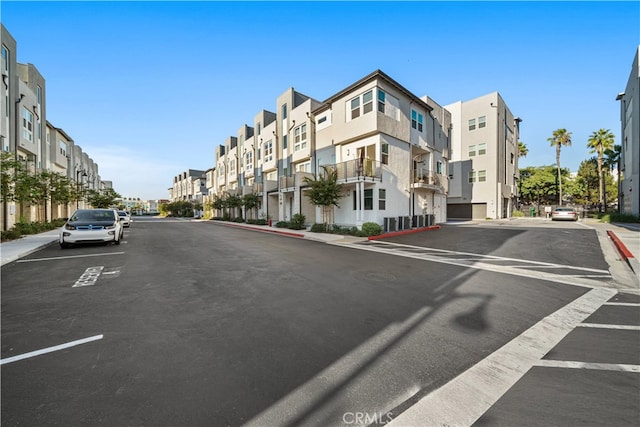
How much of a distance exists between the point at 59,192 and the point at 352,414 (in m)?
31.2

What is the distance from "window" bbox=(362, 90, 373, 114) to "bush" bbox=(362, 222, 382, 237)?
318 inches

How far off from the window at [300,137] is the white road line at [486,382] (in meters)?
22.5

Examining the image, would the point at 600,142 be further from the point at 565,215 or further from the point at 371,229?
the point at 371,229

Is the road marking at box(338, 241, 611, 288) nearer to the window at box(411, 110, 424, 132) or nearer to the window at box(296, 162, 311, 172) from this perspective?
the window at box(296, 162, 311, 172)

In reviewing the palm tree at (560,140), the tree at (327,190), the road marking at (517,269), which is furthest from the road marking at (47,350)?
the palm tree at (560,140)

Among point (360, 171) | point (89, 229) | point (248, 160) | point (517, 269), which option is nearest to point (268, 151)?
point (248, 160)

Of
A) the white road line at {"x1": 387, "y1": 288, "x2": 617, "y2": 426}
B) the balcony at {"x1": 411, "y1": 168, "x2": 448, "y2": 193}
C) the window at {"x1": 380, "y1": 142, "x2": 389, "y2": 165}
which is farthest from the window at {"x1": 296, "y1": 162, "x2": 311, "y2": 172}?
the white road line at {"x1": 387, "y1": 288, "x2": 617, "y2": 426}

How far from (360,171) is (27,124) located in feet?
92.7

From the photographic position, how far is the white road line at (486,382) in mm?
2274

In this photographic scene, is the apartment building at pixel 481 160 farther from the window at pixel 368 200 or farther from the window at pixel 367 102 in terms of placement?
the window at pixel 367 102

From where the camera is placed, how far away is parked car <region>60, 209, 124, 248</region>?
10930mm

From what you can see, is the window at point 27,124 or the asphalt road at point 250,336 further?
the window at point 27,124

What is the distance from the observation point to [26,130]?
72.0 ft

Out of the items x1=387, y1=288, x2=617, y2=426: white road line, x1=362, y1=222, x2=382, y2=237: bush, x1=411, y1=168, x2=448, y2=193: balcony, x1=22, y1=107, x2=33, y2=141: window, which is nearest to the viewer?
x1=387, y1=288, x2=617, y2=426: white road line
